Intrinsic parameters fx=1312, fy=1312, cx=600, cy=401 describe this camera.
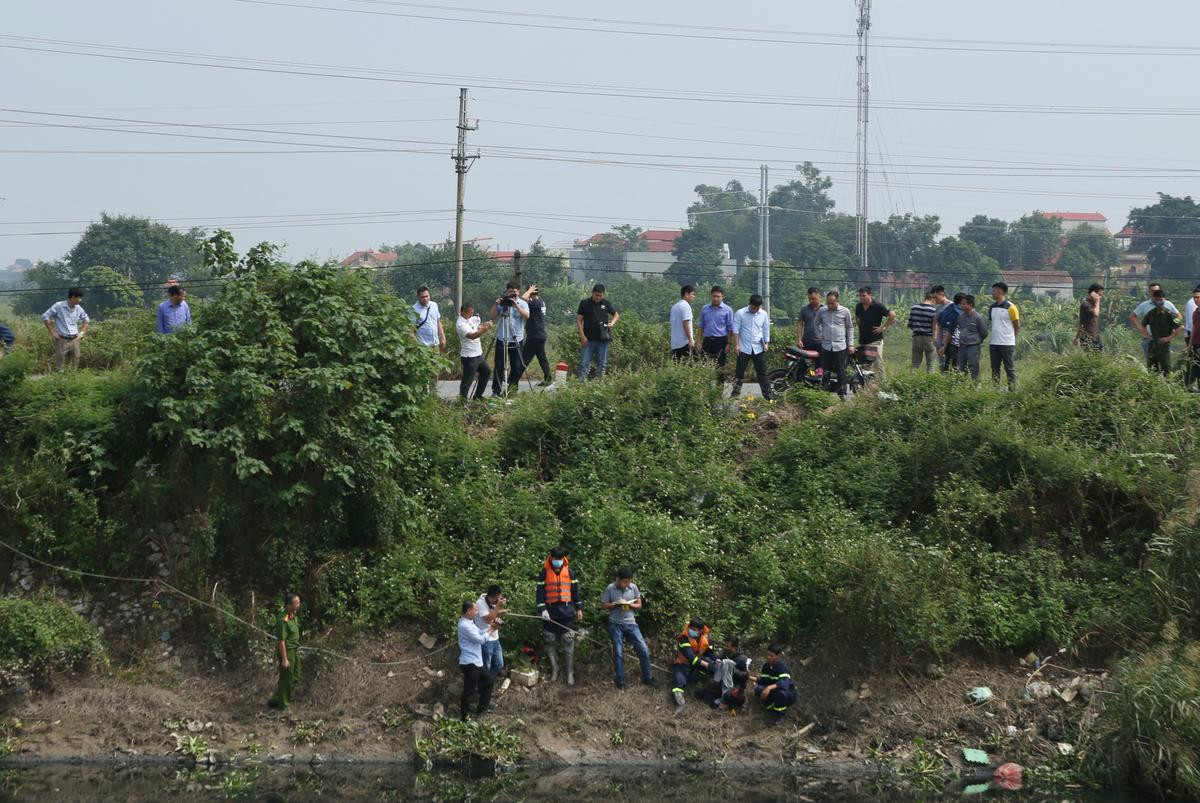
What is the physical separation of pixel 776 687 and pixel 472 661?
10.8 feet

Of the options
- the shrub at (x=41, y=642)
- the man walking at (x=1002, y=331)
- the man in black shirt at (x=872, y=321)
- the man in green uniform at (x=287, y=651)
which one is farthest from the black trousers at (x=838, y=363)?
the shrub at (x=41, y=642)

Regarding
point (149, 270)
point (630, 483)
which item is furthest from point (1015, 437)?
point (149, 270)

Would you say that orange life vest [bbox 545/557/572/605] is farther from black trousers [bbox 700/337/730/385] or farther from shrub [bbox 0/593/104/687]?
black trousers [bbox 700/337/730/385]

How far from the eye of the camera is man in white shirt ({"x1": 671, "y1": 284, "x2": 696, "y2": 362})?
62.8ft

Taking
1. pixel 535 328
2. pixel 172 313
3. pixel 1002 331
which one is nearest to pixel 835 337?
pixel 1002 331

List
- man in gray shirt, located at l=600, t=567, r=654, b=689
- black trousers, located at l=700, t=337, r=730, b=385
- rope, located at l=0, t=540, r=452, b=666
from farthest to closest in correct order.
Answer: black trousers, located at l=700, t=337, r=730, b=385, rope, located at l=0, t=540, r=452, b=666, man in gray shirt, located at l=600, t=567, r=654, b=689

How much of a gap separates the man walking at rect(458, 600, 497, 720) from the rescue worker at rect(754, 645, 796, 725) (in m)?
3.02

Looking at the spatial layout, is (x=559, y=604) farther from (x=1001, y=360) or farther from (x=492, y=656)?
(x=1001, y=360)

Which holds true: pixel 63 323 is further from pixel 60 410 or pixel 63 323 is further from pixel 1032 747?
pixel 1032 747

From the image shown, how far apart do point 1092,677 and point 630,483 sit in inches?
233

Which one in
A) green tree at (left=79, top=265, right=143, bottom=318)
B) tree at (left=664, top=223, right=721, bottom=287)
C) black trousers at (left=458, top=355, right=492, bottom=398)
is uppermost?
tree at (left=664, top=223, right=721, bottom=287)

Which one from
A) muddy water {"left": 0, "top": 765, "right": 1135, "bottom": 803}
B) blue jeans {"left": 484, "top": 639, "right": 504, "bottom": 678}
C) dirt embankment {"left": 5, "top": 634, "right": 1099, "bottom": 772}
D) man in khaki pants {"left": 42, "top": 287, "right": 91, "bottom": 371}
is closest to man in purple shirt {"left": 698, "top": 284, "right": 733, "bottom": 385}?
dirt embankment {"left": 5, "top": 634, "right": 1099, "bottom": 772}

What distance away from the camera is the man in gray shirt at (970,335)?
61.9 feet

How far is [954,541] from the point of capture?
1583cm
